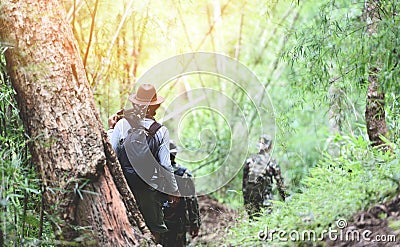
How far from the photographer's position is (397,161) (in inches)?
172

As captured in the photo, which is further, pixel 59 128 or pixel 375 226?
pixel 375 226

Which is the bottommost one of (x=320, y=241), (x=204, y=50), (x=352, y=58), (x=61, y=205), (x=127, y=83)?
(x=320, y=241)

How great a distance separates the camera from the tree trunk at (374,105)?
4727 millimetres

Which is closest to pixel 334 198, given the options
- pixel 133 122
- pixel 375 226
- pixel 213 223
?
pixel 375 226

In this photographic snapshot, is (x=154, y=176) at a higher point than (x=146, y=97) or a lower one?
lower

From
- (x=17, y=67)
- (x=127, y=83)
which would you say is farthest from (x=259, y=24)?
(x=17, y=67)

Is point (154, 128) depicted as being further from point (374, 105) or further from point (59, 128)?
point (374, 105)

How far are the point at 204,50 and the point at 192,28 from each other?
0.52 m

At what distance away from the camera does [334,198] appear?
413 centimetres

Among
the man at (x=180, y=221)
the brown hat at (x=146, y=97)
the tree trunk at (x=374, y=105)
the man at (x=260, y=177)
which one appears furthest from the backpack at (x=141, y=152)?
the man at (x=260, y=177)

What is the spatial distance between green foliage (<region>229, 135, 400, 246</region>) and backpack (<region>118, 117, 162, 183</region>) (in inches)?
33.5

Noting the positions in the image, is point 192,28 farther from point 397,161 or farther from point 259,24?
point 397,161

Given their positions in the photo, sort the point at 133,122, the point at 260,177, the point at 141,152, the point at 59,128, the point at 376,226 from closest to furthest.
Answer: the point at 59,128 → the point at 376,226 → the point at 141,152 → the point at 133,122 → the point at 260,177

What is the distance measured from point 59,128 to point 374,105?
2889 millimetres
